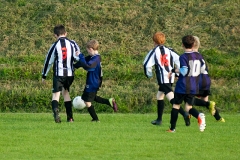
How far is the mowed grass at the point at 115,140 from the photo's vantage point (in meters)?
10.8

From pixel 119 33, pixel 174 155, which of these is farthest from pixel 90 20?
pixel 174 155

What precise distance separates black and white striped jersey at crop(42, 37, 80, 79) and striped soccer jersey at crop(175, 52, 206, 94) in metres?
2.98

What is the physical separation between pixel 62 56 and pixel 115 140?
3.72 meters

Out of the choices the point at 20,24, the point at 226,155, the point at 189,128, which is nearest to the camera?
the point at 226,155

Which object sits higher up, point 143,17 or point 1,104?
point 143,17

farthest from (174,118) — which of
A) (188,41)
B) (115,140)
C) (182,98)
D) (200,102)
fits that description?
(200,102)

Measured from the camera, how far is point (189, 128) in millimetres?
14180

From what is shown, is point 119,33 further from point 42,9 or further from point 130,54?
point 42,9

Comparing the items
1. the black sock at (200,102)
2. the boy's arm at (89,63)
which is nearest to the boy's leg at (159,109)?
the black sock at (200,102)

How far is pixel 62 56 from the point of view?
15.5 m

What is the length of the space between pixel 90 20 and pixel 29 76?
4.62m

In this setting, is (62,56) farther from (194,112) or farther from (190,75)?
(194,112)

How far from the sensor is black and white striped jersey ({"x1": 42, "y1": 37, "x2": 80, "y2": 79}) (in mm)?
15477

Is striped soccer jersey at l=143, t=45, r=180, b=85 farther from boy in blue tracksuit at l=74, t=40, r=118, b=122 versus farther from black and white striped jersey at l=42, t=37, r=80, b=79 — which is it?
black and white striped jersey at l=42, t=37, r=80, b=79
